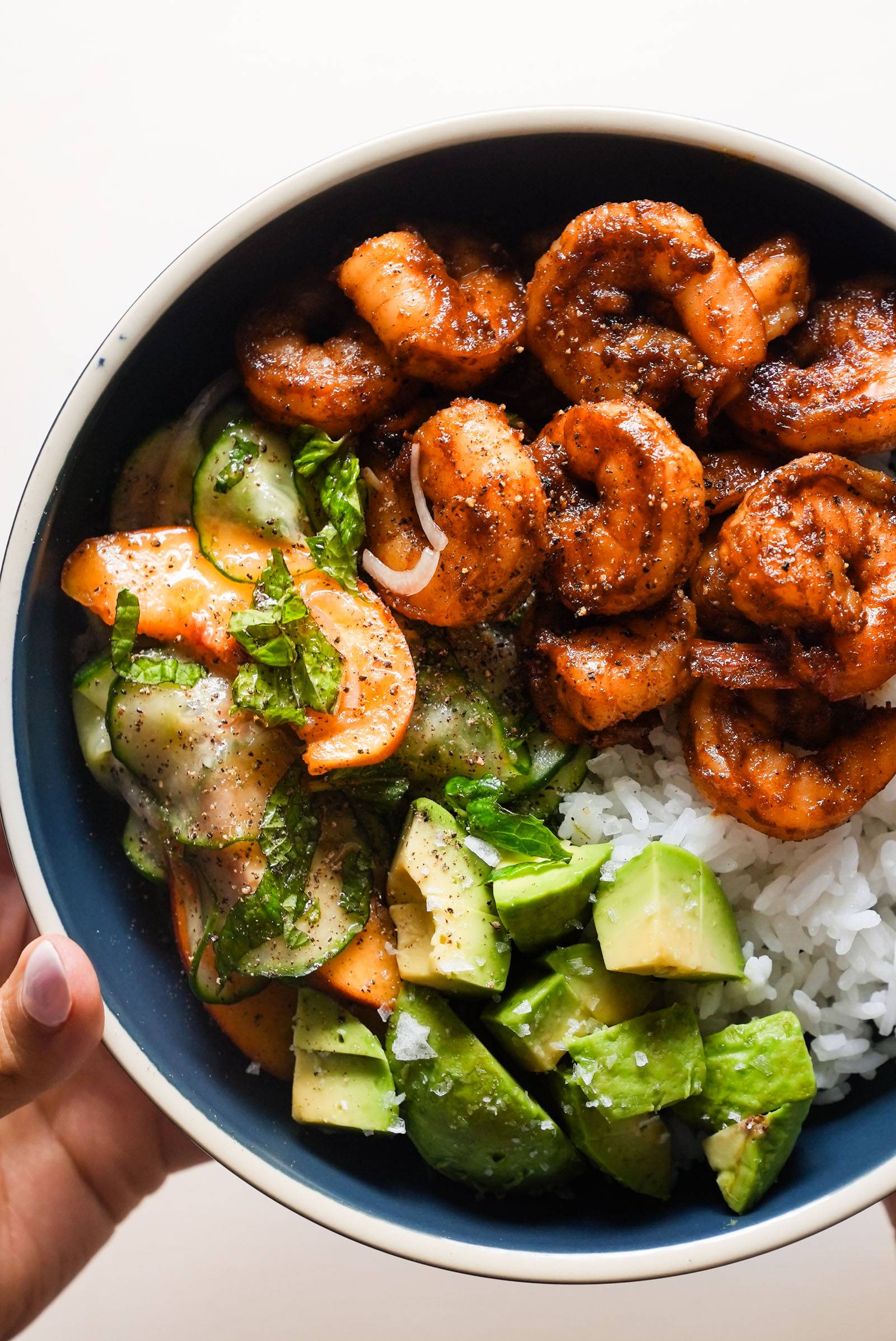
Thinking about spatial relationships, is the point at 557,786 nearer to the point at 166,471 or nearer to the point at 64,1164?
the point at 166,471

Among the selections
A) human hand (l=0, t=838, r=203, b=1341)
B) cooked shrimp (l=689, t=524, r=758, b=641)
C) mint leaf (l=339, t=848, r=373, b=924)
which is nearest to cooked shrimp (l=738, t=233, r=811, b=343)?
cooked shrimp (l=689, t=524, r=758, b=641)

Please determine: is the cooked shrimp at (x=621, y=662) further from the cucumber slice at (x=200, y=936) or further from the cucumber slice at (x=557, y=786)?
the cucumber slice at (x=200, y=936)

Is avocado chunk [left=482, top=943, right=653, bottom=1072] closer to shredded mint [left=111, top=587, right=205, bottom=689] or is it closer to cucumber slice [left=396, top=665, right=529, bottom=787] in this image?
cucumber slice [left=396, top=665, right=529, bottom=787]

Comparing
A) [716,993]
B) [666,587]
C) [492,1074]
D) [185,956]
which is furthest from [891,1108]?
[185,956]

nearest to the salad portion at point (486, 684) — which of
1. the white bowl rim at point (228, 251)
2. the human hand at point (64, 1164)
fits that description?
the white bowl rim at point (228, 251)

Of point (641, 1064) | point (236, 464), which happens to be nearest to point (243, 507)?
point (236, 464)
